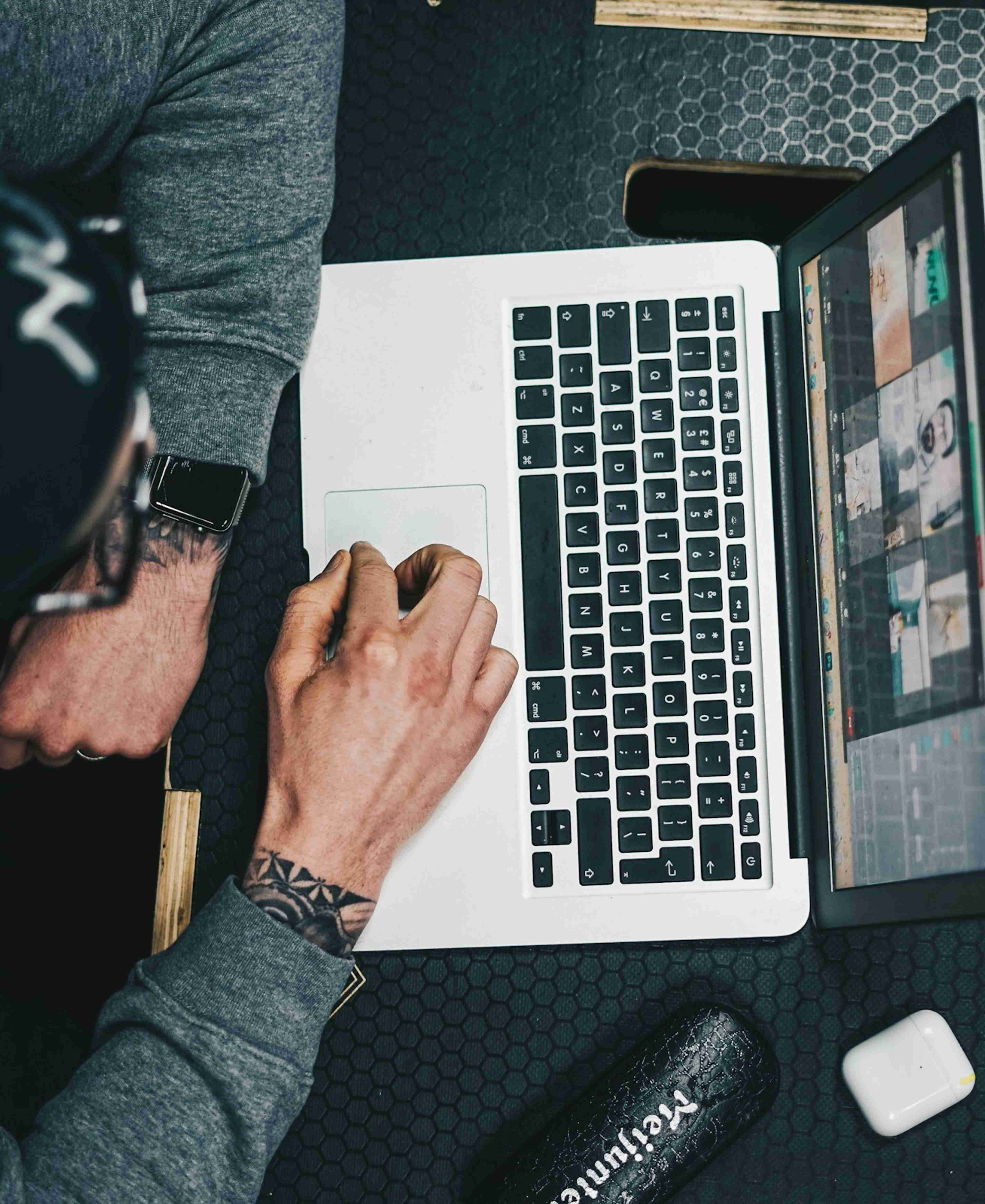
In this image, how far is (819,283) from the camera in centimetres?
70

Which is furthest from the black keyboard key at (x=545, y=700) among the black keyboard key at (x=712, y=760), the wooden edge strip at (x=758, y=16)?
the wooden edge strip at (x=758, y=16)

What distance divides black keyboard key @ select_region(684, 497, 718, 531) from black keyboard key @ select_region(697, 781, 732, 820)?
0.19m

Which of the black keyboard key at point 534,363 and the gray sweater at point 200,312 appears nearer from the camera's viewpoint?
the gray sweater at point 200,312

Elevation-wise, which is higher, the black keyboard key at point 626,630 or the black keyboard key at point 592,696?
the black keyboard key at point 626,630

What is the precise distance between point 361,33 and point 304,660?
525mm

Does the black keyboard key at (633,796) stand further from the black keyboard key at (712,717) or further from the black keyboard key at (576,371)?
the black keyboard key at (576,371)

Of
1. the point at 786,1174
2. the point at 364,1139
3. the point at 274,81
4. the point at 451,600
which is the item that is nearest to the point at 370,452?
the point at 451,600

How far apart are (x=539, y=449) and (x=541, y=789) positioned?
0.25 m

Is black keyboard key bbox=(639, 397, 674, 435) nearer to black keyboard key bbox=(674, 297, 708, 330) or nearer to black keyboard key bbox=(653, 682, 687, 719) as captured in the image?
black keyboard key bbox=(674, 297, 708, 330)

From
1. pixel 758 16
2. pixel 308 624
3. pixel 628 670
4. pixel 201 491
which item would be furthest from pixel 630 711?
pixel 758 16

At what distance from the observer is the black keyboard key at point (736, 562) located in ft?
2.38

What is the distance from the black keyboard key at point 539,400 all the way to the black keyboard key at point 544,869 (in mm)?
327

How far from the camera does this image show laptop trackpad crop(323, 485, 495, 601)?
74cm

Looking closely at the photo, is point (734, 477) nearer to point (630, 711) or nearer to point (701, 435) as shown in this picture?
point (701, 435)
